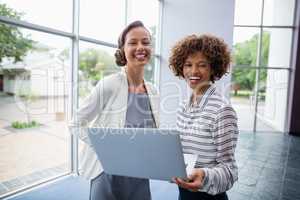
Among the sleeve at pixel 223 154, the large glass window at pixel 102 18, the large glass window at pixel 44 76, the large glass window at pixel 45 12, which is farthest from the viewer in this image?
the large glass window at pixel 102 18

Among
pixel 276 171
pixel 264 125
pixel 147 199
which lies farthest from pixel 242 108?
pixel 147 199

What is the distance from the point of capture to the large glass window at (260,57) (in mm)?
6824

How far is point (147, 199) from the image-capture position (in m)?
1.29

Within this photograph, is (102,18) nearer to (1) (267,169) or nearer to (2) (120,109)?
(2) (120,109)

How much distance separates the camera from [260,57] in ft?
22.7

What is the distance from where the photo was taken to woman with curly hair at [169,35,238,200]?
2.84 ft

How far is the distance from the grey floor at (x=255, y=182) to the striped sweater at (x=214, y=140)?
2103mm

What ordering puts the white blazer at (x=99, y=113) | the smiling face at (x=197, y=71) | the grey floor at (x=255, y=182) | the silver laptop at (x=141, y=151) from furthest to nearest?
the grey floor at (x=255, y=182) < the white blazer at (x=99, y=113) < the smiling face at (x=197, y=71) < the silver laptop at (x=141, y=151)

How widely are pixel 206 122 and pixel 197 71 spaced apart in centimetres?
19

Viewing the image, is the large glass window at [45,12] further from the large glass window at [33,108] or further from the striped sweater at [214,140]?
the striped sweater at [214,140]

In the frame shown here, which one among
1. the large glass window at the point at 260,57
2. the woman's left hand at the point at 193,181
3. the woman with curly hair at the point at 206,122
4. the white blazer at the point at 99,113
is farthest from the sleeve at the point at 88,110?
the large glass window at the point at 260,57

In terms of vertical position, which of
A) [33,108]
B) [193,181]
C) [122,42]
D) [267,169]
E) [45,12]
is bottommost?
[267,169]

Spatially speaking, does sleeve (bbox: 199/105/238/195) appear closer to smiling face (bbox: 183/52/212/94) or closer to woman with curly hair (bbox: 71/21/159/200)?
smiling face (bbox: 183/52/212/94)

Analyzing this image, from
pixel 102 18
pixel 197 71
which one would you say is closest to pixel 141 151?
pixel 197 71
